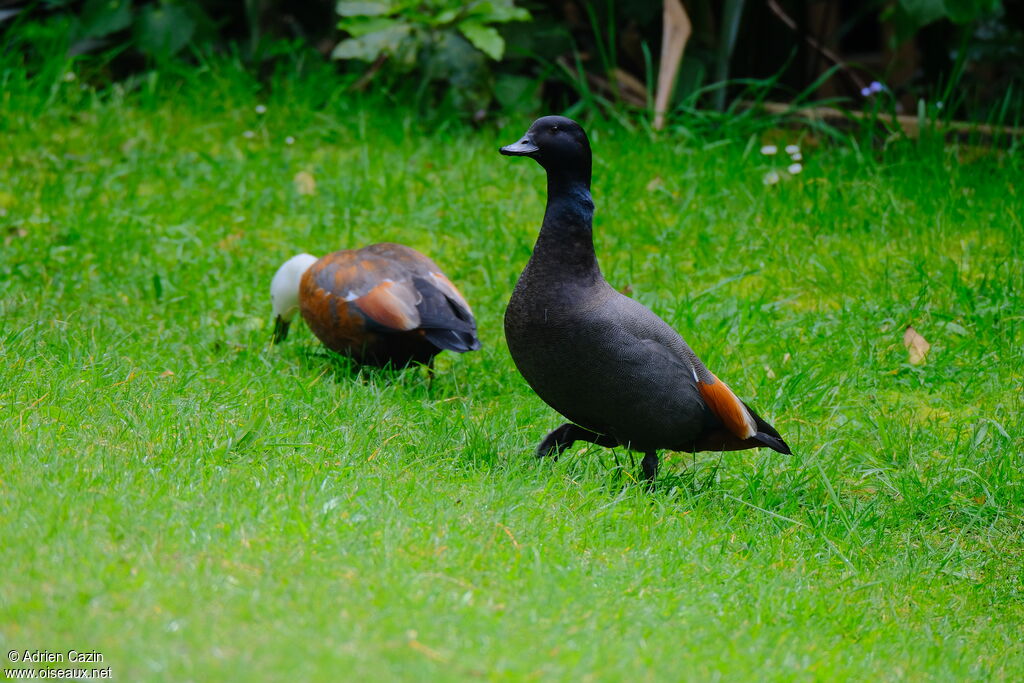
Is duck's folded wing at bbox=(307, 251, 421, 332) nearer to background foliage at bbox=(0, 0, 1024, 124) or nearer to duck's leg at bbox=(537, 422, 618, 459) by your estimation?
duck's leg at bbox=(537, 422, 618, 459)

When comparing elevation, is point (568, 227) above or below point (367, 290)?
above

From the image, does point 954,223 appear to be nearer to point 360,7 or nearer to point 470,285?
point 470,285

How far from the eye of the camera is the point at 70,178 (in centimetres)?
695

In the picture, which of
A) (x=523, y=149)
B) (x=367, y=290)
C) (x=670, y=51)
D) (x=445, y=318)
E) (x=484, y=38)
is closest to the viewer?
(x=523, y=149)

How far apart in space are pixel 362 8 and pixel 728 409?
429cm

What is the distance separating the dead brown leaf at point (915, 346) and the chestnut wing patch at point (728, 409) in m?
1.68

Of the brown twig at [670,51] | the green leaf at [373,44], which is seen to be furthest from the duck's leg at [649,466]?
the green leaf at [373,44]

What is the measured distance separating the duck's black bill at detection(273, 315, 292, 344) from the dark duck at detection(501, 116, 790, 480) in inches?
71.7

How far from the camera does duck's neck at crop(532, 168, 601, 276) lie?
4.04m

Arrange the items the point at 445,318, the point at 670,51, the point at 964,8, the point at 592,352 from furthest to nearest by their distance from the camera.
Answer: the point at 670,51 → the point at 964,8 → the point at 445,318 → the point at 592,352

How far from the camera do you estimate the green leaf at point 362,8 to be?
714cm

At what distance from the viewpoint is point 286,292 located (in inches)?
222

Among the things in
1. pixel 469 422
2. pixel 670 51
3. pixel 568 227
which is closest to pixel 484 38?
pixel 670 51

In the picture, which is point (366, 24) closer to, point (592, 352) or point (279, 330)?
point (279, 330)
